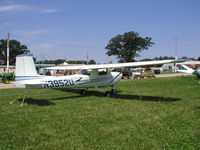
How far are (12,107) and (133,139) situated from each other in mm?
6168

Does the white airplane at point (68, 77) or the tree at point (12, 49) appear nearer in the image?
the white airplane at point (68, 77)

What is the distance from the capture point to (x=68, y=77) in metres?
11.5

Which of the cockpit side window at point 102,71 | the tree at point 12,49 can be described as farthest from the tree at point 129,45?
the cockpit side window at point 102,71

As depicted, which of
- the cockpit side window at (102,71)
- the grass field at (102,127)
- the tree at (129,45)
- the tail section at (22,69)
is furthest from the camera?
the tree at (129,45)

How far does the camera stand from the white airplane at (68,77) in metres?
9.49

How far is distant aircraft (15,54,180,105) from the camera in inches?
374

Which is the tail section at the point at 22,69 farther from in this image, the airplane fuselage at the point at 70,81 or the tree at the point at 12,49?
the tree at the point at 12,49

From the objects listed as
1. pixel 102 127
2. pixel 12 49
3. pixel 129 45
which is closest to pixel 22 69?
pixel 102 127

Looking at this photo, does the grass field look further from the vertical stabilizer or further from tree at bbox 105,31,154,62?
tree at bbox 105,31,154,62

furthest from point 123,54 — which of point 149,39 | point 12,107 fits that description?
point 12,107

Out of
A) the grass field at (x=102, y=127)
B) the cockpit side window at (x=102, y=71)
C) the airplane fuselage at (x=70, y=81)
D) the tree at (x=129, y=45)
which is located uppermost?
the tree at (x=129, y=45)

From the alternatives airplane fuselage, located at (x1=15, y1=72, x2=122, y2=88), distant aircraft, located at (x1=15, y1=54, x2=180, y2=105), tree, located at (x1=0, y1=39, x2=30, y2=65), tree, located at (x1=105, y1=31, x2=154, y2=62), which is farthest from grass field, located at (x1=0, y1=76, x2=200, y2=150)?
tree, located at (x1=0, y1=39, x2=30, y2=65)

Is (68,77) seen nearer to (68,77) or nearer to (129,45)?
(68,77)

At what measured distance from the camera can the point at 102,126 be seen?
20.3 feet
